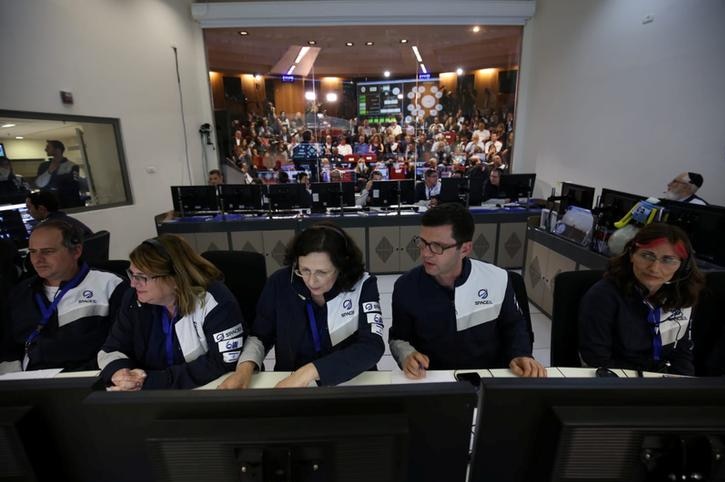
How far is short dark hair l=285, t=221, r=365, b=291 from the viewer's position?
1343mm

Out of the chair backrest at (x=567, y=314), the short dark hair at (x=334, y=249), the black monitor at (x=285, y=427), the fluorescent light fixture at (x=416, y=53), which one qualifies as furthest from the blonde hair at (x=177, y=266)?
the fluorescent light fixture at (x=416, y=53)

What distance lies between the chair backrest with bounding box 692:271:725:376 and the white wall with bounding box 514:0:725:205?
242cm

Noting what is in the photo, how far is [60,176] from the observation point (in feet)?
13.5

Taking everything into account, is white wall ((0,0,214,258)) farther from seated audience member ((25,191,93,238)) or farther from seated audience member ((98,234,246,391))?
seated audience member ((98,234,246,391))

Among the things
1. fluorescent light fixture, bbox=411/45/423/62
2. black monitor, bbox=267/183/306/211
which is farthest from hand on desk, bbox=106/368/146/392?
fluorescent light fixture, bbox=411/45/423/62

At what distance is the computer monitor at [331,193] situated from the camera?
455 cm

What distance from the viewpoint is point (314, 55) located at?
6.92 metres

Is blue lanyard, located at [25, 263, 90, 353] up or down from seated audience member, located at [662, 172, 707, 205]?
down

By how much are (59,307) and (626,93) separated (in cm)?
580

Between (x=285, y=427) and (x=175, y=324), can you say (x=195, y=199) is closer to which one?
(x=175, y=324)

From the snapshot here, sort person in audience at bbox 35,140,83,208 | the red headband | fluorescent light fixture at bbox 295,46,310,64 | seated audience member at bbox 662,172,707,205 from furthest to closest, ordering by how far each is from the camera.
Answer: fluorescent light fixture at bbox 295,46,310,64
person in audience at bbox 35,140,83,208
seated audience member at bbox 662,172,707,205
the red headband

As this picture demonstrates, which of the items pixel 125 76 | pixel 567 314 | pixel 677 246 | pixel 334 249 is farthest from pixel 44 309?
pixel 125 76

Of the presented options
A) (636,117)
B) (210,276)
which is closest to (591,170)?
(636,117)

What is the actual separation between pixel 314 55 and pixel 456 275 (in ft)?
22.3
